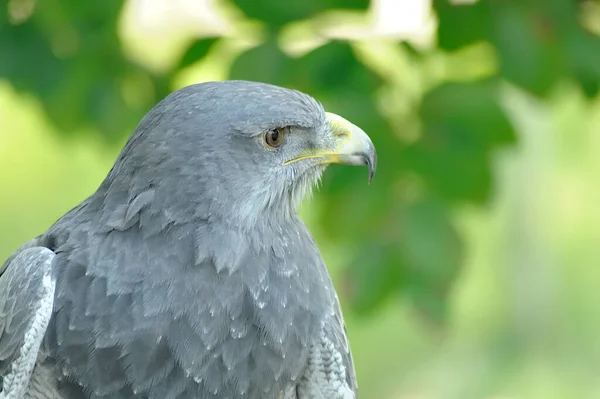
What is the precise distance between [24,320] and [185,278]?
53cm

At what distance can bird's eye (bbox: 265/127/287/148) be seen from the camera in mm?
2982

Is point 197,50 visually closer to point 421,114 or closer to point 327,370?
point 421,114

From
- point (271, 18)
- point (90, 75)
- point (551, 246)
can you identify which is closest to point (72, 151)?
point (90, 75)

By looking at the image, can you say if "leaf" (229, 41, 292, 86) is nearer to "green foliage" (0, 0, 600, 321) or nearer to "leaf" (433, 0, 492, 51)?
"green foliage" (0, 0, 600, 321)

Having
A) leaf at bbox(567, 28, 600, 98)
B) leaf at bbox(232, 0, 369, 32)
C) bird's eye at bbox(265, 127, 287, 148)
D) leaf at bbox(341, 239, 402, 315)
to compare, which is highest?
leaf at bbox(232, 0, 369, 32)

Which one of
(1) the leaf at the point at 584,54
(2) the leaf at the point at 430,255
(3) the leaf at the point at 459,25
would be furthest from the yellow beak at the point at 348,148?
(1) the leaf at the point at 584,54

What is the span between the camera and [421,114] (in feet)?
12.3

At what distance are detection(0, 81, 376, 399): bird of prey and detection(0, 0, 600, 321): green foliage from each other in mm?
623

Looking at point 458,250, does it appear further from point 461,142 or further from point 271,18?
point 271,18

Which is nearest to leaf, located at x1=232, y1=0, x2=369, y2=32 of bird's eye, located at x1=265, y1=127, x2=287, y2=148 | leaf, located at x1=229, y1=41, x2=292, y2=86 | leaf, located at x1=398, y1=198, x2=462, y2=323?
leaf, located at x1=229, y1=41, x2=292, y2=86

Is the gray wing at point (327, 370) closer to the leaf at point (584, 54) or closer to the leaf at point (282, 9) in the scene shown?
the leaf at point (282, 9)

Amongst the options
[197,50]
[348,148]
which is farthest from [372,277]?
[197,50]

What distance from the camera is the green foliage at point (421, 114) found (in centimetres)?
359

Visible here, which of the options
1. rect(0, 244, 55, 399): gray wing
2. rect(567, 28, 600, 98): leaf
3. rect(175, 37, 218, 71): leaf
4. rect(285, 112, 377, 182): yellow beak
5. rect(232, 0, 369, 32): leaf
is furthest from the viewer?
rect(175, 37, 218, 71): leaf
